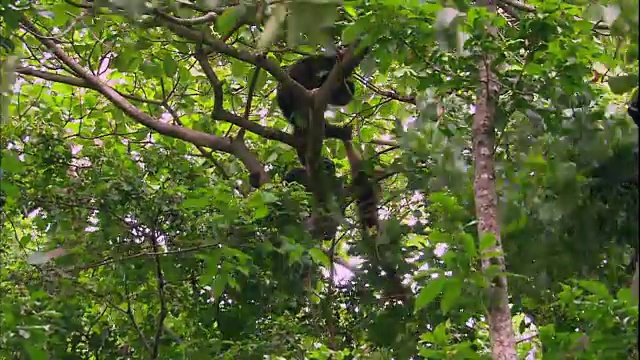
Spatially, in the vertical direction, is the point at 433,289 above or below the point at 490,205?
below

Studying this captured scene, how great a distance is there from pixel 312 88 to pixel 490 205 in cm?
113

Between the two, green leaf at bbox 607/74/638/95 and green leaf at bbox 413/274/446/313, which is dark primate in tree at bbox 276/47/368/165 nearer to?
green leaf at bbox 413/274/446/313

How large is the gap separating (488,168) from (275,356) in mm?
738

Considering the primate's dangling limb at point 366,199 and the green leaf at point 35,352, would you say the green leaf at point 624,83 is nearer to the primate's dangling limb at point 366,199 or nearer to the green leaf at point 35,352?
the green leaf at point 35,352

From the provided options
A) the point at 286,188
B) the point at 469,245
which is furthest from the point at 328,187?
the point at 469,245

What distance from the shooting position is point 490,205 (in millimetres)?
1595

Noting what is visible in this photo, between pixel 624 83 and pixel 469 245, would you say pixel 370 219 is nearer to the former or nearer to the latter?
pixel 469 245

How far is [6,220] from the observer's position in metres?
2.07

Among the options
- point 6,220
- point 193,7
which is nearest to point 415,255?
point 193,7

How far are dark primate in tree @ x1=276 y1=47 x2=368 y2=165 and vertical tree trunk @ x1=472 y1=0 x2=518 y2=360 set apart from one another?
0.58m

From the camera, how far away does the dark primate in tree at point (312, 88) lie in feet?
8.00

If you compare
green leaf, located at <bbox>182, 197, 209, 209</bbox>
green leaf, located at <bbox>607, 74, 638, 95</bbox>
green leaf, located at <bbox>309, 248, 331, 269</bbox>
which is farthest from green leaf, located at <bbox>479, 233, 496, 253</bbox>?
green leaf, located at <bbox>182, 197, 209, 209</bbox>

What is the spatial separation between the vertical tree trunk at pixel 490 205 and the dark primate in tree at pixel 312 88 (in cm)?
58

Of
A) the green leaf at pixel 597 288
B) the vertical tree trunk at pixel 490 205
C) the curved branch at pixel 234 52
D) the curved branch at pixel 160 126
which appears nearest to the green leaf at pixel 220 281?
the curved branch at pixel 160 126
